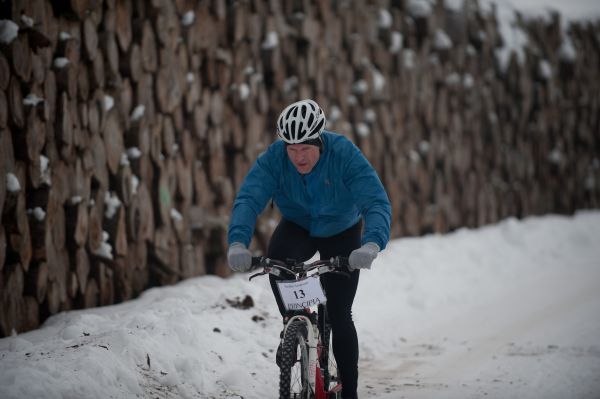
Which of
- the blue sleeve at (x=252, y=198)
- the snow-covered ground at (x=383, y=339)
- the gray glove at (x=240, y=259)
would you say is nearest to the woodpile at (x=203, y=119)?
the snow-covered ground at (x=383, y=339)

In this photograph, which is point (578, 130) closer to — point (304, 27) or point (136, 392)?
point (304, 27)

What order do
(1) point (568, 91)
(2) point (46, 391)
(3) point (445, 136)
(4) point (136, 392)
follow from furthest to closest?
(1) point (568, 91) → (3) point (445, 136) → (4) point (136, 392) → (2) point (46, 391)

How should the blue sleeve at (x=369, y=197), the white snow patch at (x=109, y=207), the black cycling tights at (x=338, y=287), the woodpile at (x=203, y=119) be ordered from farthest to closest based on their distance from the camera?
1. the white snow patch at (x=109, y=207)
2. the woodpile at (x=203, y=119)
3. the black cycling tights at (x=338, y=287)
4. the blue sleeve at (x=369, y=197)

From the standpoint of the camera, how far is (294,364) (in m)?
4.23

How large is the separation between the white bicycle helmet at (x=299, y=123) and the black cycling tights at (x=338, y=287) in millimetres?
617

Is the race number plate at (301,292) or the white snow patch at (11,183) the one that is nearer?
the race number plate at (301,292)

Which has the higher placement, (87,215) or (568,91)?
(568,91)

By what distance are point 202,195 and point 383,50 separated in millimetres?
3971

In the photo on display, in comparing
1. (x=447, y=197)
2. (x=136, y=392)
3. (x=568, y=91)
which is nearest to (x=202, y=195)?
(x=136, y=392)

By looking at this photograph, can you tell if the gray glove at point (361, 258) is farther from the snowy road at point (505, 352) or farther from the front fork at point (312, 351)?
the snowy road at point (505, 352)

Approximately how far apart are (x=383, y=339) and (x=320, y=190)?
9.47 feet

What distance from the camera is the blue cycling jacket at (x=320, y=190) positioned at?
451 cm

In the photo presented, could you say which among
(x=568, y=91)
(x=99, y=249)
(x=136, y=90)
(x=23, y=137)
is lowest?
(x=99, y=249)

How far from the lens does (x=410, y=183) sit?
10.9 metres
